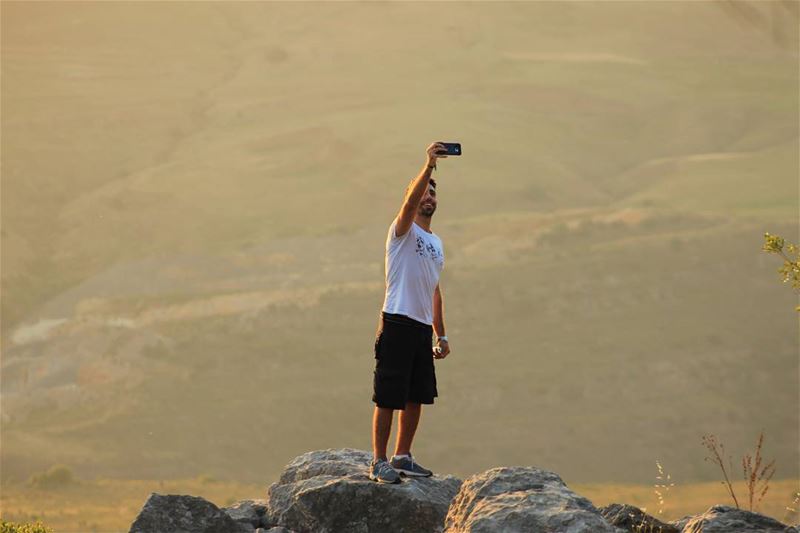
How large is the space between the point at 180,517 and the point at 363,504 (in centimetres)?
157

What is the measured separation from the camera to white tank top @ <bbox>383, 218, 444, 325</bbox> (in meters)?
9.45

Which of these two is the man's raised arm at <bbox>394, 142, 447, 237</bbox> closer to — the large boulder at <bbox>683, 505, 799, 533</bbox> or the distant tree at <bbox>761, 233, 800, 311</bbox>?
the large boulder at <bbox>683, 505, 799, 533</bbox>

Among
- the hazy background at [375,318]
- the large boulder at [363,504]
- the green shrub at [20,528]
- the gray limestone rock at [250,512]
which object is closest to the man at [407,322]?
the large boulder at [363,504]

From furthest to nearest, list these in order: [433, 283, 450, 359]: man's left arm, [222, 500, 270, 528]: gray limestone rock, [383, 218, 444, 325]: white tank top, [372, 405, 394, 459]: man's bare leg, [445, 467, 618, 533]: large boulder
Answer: [222, 500, 270, 528]: gray limestone rock < [433, 283, 450, 359]: man's left arm < [372, 405, 394, 459]: man's bare leg < [383, 218, 444, 325]: white tank top < [445, 467, 618, 533]: large boulder

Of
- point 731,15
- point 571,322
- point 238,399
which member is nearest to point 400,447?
point 731,15

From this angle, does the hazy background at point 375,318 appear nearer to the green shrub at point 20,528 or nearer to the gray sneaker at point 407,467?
the gray sneaker at point 407,467

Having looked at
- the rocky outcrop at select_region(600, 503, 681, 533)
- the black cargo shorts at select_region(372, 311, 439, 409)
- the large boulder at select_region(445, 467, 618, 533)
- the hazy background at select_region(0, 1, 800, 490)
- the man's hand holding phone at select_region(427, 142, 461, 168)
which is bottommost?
the rocky outcrop at select_region(600, 503, 681, 533)

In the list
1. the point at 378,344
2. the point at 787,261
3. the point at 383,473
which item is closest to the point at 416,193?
the point at 378,344

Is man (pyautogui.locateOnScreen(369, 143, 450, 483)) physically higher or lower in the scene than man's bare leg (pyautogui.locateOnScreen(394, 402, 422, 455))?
higher

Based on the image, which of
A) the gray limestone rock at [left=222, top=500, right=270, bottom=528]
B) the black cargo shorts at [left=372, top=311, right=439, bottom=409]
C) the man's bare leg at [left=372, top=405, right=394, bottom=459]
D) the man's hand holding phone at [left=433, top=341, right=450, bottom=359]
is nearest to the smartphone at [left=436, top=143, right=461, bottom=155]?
the black cargo shorts at [left=372, top=311, right=439, bottom=409]

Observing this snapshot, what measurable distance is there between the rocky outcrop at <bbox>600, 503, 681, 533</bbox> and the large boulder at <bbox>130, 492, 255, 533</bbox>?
320 cm

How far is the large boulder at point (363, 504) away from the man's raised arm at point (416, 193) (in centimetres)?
221

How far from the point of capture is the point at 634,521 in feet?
31.9

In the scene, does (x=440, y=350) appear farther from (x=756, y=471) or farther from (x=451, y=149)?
(x=756, y=471)
